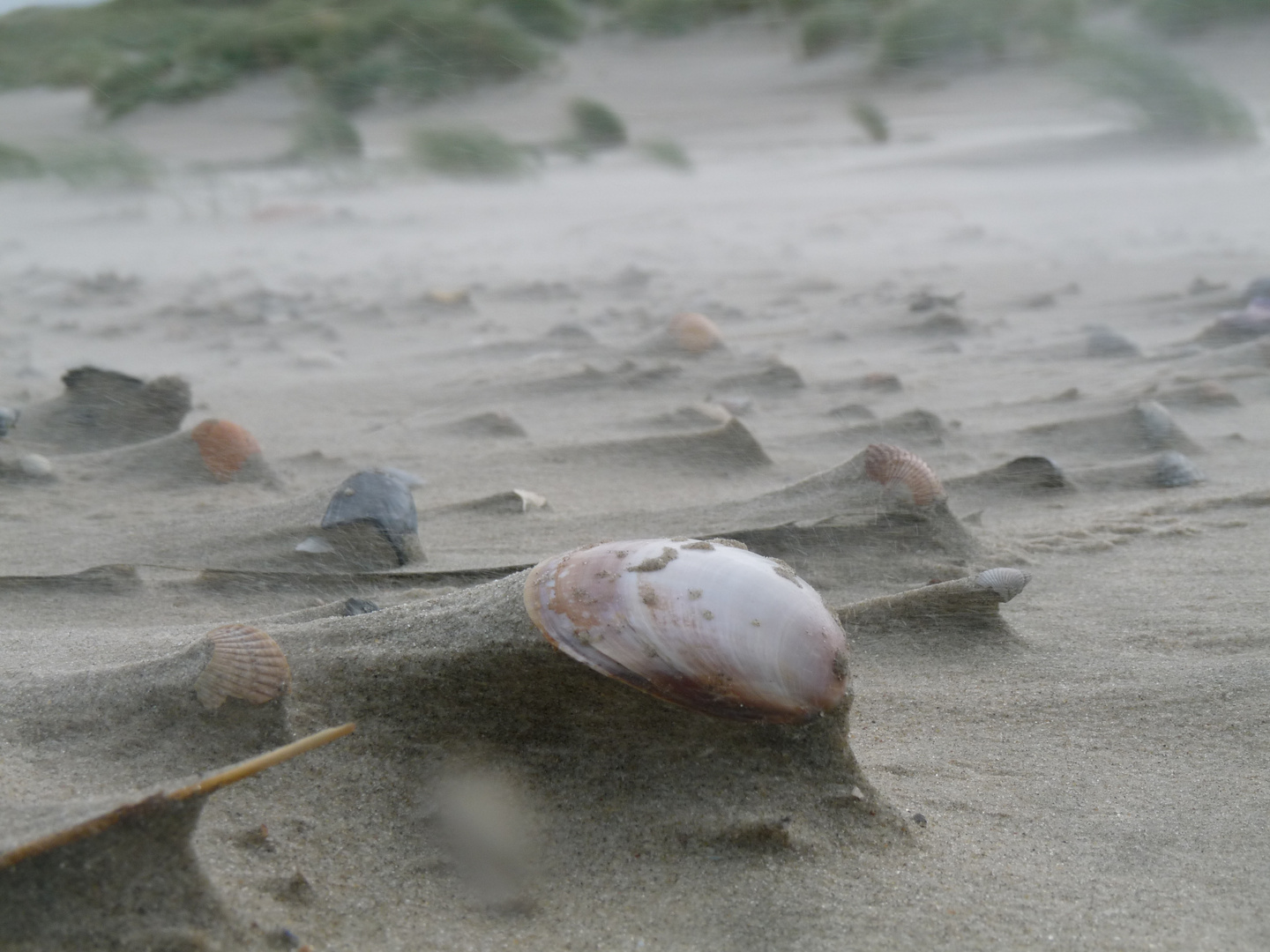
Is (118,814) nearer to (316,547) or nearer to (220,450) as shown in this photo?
(316,547)

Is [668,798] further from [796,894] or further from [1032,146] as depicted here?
[1032,146]

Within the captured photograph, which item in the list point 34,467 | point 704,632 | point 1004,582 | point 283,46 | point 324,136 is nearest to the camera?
point 704,632

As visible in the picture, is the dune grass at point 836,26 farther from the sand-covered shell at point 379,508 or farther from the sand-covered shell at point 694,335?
the sand-covered shell at point 379,508


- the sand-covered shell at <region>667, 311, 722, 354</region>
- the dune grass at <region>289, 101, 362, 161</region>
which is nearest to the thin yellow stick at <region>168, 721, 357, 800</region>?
the sand-covered shell at <region>667, 311, 722, 354</region>

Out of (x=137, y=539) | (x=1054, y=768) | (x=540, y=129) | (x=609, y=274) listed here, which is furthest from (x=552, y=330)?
(x=540, y=129)

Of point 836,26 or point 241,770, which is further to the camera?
point 836,26

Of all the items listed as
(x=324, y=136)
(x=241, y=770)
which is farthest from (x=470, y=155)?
(x=241, y=770)
